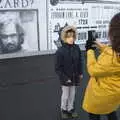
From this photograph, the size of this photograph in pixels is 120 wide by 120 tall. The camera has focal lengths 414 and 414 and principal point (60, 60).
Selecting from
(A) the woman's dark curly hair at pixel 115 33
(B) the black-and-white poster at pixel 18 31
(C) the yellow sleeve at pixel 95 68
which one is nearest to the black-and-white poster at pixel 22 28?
(B) the black-and-white poster at pixel 18 31

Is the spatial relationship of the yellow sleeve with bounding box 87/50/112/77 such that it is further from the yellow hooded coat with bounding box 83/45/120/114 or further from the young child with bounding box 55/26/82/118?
the young child with bounding box 55/26/82/118

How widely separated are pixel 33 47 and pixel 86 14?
1.15 meters

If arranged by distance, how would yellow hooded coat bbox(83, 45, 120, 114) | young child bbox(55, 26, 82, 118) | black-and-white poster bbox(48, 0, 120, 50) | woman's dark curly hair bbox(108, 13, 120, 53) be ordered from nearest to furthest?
woman's dark curly hair bbox(108, 13, 120, 53) → yellow hooded coat bbox(83, 45, 120, 114) → young child bbox(55, 26, 82, 118) → black-and-white poster bbox(48, 0, 120, 50)

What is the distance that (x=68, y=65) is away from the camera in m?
5.43

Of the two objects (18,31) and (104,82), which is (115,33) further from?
(18,31)

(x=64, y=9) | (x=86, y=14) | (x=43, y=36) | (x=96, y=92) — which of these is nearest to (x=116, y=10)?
(x=86, y=14)

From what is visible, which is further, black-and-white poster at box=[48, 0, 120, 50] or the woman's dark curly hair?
black-and-white poster at box=[48, 0, 120, 50]

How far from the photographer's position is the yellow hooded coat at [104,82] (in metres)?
3.95

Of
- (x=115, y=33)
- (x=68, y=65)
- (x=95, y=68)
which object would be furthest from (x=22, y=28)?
(x=115, y=33)

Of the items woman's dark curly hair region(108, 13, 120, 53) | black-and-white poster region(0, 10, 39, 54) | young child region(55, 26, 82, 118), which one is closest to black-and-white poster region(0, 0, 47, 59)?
black-and-white poster region(0, 10, 39, 54)

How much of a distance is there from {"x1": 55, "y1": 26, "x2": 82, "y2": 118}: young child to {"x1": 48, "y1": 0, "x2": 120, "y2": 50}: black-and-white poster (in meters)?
0.54

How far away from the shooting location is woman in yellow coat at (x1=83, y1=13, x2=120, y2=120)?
374 centimetres

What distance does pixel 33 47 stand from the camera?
5.78 m

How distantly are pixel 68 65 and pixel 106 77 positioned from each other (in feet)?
4.62
